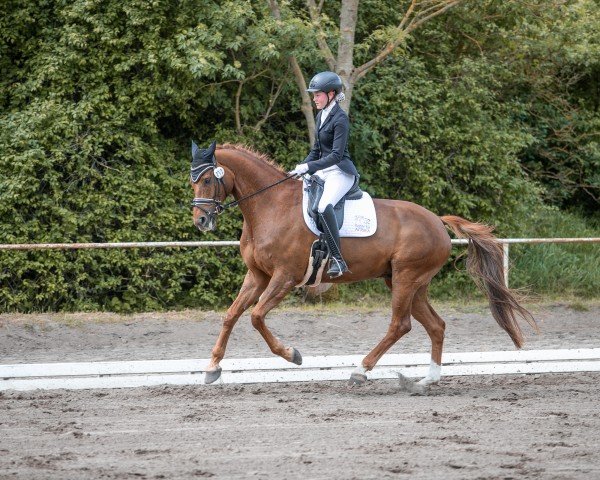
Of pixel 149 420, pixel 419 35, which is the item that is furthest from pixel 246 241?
pixel 419 35

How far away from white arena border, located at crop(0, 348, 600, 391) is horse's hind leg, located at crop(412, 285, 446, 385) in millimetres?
341

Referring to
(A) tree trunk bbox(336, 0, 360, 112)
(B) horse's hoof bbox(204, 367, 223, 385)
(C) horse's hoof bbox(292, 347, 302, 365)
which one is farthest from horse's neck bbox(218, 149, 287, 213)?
(A) tree trunk bbox(336, 0, 360, 112)

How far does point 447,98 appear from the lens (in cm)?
1377

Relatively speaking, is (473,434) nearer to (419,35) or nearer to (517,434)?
(517,434)

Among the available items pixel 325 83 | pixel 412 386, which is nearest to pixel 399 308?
pixel 412 386

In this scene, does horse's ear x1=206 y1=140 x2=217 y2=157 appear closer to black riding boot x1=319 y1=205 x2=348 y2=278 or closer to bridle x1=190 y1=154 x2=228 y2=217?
bridle x1=190 y1=154 x2=228 y2=217

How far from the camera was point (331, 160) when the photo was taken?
7559 mm

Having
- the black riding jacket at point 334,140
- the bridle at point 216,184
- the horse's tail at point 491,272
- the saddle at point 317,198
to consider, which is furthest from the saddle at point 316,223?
the horse's tail at point 491,272

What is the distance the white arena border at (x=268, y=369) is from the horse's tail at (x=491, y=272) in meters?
0.40

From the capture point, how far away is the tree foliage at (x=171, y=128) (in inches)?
463

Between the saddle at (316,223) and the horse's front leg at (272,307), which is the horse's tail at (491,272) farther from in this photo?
the horse's front leg at (272,307)

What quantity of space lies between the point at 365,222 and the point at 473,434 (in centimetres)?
254

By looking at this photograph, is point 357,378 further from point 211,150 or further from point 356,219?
point 211,150

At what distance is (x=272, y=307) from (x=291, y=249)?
19.9 inches
